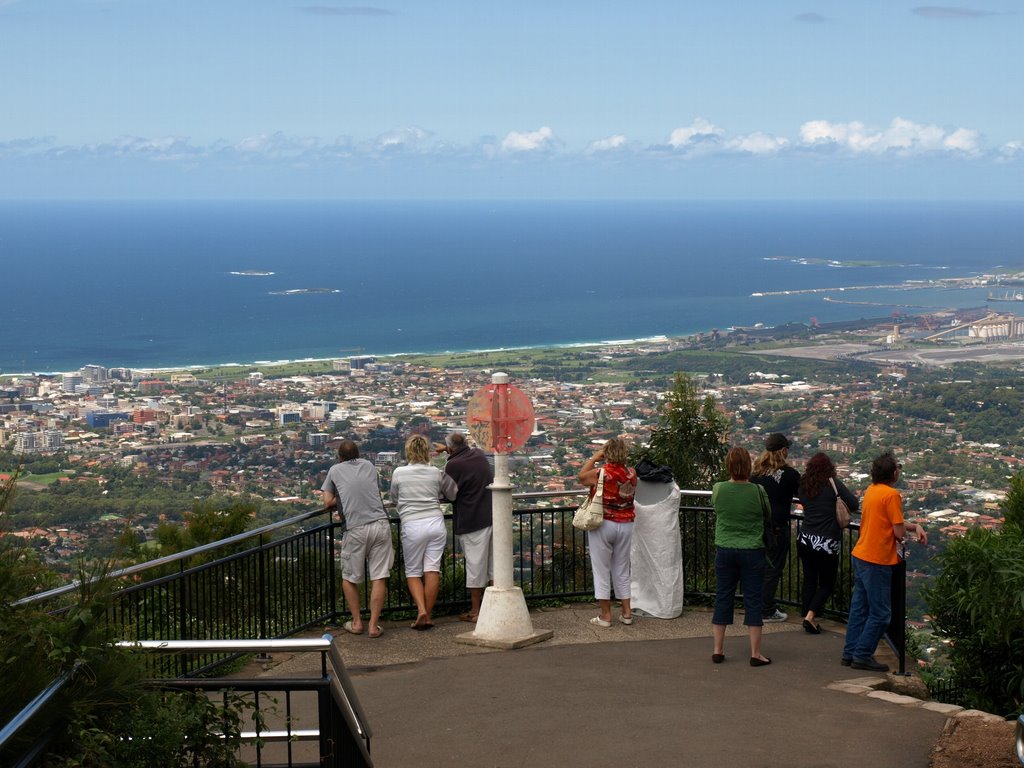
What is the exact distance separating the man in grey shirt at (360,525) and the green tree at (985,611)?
14.3 feet

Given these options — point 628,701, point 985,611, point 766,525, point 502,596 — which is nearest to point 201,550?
point 502,596

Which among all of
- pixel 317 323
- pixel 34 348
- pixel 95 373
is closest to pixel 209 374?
pixel 95 373

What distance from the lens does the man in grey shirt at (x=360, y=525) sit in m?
10.2

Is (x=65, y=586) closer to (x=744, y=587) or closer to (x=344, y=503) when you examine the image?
(x=344, y=503)

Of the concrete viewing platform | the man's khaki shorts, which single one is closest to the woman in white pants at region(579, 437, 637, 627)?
the concrete viewing platform

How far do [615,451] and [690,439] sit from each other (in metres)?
8.50

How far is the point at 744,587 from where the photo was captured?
9172 millimetres

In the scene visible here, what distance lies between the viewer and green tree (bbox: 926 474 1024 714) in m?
8.02

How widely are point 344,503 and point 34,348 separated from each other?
100 metres

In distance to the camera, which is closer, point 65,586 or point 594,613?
point 65,586

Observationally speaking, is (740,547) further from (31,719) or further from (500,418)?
(31,719)

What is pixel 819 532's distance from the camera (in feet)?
33.1

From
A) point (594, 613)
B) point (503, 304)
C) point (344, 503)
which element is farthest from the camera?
point (503, 304)

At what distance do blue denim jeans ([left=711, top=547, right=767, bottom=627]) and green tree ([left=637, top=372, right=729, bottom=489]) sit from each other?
896 centimetres
